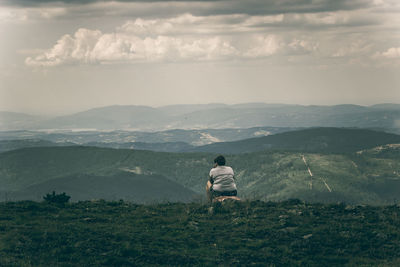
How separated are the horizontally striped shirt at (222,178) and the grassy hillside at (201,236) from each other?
1.61 m

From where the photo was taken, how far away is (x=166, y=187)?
18000cm

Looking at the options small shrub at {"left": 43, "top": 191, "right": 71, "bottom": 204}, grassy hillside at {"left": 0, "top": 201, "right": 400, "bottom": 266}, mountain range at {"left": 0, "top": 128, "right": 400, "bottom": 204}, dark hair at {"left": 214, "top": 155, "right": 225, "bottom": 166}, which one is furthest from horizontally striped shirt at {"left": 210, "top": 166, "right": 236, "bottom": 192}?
mountain range at {"left": 0, "top": 128, "right": 400, "bottom": 204}

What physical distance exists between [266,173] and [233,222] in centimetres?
15908

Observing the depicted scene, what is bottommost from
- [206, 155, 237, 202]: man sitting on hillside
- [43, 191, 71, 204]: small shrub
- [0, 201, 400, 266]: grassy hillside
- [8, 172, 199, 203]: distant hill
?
[8, 172, 199, 203]: distant hill

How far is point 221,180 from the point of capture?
33062 millimetres

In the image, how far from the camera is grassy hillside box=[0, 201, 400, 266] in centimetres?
2197

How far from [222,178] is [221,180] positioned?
0.61ft

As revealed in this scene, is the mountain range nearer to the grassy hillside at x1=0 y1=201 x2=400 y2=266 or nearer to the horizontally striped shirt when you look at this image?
the horizontally striped shirt

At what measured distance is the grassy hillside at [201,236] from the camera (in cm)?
2197

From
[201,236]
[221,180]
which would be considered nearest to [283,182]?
[221,180]

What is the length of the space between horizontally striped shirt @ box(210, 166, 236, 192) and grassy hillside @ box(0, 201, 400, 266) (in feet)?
5.28

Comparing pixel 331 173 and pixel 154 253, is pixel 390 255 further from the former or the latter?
pixel 331 173

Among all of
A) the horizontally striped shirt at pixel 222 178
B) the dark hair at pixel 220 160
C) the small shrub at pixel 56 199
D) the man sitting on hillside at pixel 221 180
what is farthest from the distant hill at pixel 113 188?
the dark hair at pixel 220 160

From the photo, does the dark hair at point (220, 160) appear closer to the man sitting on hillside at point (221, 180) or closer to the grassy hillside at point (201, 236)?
the man sitting on hillside at point (221, 180)
